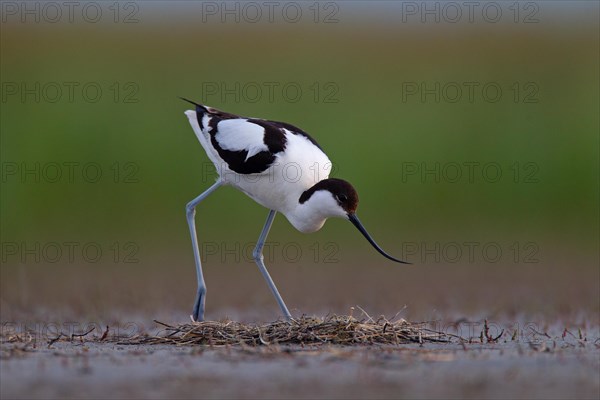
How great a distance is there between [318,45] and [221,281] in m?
8.08

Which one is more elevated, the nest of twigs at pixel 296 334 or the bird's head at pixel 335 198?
the bird's head at pixel 335 198

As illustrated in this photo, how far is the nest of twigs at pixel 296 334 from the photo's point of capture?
805 cm

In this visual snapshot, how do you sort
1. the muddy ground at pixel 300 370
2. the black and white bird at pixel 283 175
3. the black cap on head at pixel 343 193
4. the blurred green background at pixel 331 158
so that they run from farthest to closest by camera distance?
the blurred green background at pixel 331 158, the black and white bird at pixel 283 175, the black cap on head at pixel 343 193, the muddy ground at pixel 300 370

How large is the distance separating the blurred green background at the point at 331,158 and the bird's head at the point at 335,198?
4.08 m

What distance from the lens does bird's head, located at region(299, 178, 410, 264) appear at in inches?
350

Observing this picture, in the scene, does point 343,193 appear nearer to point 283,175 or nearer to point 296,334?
point 283,175

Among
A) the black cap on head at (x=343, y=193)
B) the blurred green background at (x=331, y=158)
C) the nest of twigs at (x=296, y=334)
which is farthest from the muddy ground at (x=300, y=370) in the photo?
the blurred green background at (x=331, y=158)

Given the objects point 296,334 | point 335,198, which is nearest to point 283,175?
point 335,198

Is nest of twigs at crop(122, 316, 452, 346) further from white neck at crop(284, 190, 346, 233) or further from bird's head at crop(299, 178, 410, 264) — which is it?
white neck at crop(284, 190, 346, 233)

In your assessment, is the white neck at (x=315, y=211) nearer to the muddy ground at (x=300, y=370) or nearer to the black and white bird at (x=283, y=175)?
the black and white bird at (x=283, y=175)

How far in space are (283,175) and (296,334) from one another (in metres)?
1.68

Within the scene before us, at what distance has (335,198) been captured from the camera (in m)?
8.91

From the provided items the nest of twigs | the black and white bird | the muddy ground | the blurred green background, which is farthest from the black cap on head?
the blurred green background

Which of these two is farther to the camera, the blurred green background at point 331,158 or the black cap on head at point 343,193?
the blurred green background at point 331,158
